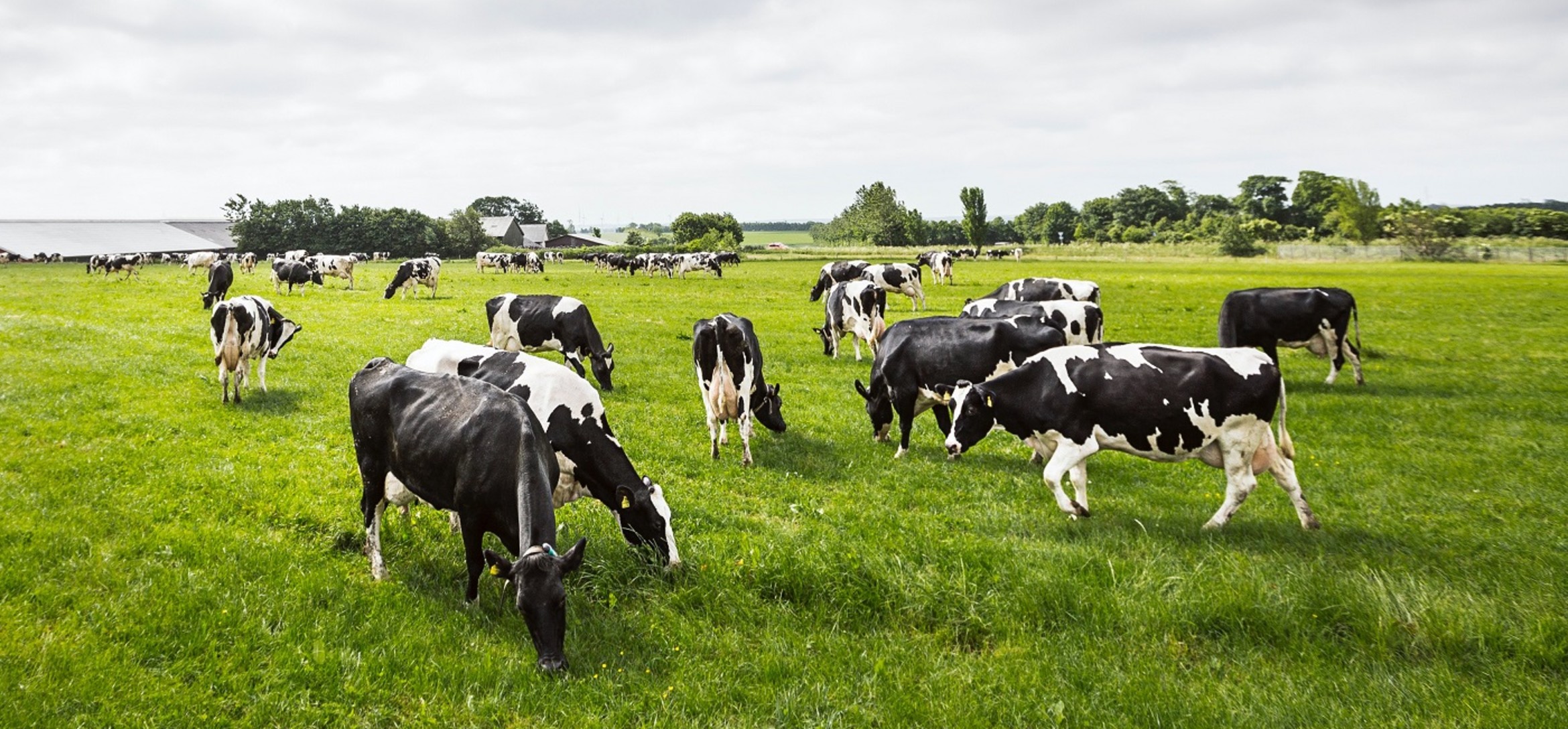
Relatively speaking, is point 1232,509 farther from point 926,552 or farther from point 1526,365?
point 1526,365

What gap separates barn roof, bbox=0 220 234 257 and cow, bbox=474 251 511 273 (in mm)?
57308

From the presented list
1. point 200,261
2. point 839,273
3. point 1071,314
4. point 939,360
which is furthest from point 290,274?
point 939,360

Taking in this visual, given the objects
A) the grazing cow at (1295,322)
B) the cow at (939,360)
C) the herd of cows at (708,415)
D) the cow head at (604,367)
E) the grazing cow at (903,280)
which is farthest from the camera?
the grazing cow at (903,280)

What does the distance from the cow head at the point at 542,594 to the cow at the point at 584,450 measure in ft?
4.69

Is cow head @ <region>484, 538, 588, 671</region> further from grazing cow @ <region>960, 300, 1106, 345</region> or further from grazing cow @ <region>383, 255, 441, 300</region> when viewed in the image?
grazing cow @ <region>383, 255, 441, 300</region>

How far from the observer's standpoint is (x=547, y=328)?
16672 mm

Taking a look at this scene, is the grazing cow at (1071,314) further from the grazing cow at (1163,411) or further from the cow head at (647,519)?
the cow head at (647,519)

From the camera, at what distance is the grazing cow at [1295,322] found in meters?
15.4

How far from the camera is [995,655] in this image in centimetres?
549

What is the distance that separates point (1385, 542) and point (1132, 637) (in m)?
3.59

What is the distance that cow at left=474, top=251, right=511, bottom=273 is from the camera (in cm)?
5772

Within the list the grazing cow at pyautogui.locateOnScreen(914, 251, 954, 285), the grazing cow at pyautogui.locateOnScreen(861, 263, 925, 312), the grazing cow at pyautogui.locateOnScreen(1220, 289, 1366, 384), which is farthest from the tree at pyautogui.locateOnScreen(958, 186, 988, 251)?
the grazing cow at pyautogui.locateOnScreen(1220, 289, 1366, 384)

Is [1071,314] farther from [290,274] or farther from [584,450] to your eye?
[290,274]

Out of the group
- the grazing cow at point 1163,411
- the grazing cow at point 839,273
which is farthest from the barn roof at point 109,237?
the grazing cow at point 1163,411
